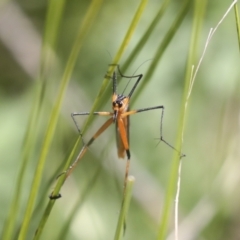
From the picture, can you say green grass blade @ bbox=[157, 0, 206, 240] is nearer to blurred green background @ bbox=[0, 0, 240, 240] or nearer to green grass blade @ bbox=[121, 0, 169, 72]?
green grass blade @ bbox=[121, 0, 169, 72]

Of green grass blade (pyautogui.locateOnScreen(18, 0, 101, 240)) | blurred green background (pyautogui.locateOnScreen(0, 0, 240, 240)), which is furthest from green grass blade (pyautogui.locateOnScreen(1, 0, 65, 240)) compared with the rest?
blurred green background (pyautogui.locateOnScreen(0, 0, 240, 240))

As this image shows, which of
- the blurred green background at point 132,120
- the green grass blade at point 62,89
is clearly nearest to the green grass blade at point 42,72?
the green grass blade at point 62,89

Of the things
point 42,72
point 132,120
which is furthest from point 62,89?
point 132,120

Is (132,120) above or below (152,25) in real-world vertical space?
above

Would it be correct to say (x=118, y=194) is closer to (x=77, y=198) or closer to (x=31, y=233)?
(x=77, y=198)

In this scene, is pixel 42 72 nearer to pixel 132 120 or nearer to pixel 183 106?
pixel 183 106

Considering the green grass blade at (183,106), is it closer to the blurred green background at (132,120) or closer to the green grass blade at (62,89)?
the green grass blade at (62,89)

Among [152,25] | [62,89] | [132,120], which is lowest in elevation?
[62,89]

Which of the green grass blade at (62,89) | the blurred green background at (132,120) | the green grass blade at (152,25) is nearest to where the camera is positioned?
the green grass blade at (62,89)
